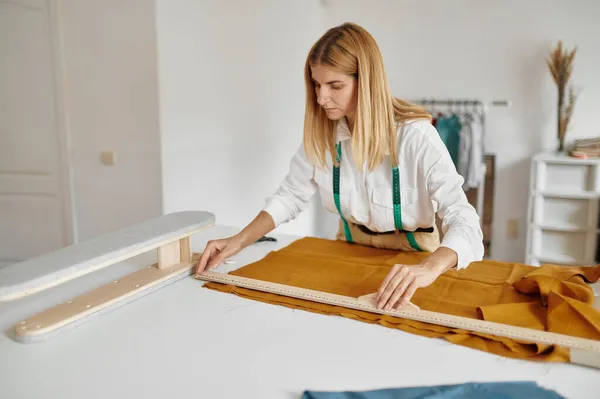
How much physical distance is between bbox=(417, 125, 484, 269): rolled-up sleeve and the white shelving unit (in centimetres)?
266

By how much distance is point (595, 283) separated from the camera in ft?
4.75

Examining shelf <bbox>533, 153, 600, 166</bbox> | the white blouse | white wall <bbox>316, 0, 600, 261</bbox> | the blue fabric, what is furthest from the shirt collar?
white wall <bbox>316, 0, 600, 261</bbox>

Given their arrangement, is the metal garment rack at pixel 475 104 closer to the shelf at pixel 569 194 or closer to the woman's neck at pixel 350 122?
the shelf at pixel 569 194

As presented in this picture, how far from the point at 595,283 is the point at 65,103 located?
3.03 metres

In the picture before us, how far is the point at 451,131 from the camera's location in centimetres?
444

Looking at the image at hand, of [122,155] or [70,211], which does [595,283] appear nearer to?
[122,155]

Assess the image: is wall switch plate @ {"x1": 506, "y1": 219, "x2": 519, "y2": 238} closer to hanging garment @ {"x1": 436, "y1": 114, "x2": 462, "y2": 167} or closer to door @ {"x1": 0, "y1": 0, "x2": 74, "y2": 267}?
hanging garment @ {"x1": 436, "y1": 114, "x2": 462, "y2": 167}

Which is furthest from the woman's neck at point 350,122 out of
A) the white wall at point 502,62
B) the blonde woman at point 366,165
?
the white wall at point 502,62

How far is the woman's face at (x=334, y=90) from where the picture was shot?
5.60 feet

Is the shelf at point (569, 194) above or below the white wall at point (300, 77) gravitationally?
below

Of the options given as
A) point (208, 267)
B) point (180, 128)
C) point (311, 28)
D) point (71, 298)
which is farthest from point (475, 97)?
point (71, 298)

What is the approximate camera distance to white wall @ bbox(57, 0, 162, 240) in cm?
307

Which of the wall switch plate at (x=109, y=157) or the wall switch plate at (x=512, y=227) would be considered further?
the wall switch plate at (x=512, y=227)

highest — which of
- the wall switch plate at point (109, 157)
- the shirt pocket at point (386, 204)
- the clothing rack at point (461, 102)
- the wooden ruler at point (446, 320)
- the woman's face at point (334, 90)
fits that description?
the clothing rack at point (461, 102)
